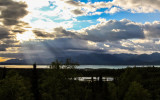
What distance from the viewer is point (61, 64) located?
123 feet

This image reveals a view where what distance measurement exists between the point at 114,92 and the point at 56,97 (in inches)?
425

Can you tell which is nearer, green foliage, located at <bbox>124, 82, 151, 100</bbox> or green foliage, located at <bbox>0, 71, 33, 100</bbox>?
green foliage, located at <bbox>124, 82, 151, 100</bbox>

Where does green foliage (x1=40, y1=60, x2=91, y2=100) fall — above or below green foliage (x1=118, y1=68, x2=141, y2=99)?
below

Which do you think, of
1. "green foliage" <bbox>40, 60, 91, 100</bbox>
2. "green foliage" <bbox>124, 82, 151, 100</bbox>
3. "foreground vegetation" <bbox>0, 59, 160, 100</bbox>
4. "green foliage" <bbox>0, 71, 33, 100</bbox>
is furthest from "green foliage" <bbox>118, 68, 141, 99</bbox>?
"green foliage" <bbox>0, 71, 33, 100</bbox>

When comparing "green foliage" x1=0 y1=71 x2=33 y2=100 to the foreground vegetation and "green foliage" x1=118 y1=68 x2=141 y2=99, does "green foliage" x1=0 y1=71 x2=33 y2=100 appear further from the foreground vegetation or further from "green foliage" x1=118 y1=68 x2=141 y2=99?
"green foliage" x1=118 y1=68 x2=141 y2=99

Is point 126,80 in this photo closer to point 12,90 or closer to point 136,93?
point 136,93

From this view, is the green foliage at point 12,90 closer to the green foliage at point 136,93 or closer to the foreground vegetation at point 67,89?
the foreground vegetation at point 67,89

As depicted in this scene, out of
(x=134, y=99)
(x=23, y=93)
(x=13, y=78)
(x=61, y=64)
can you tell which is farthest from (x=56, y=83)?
(x=134, y=99)

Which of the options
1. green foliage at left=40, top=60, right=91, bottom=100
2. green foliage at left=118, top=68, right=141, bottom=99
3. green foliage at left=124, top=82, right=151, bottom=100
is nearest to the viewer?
green foliage at left=124, top=82, right=151, bottom=100

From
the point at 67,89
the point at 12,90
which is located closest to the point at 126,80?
the point at 67,89

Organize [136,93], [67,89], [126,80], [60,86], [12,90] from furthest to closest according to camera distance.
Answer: [60,86] → [67,89] → [12,90] → [126,80] → [136,93]

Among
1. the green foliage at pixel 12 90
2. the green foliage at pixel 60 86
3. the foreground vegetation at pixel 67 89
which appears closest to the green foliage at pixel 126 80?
the foreground vegetation at pixel 67 89

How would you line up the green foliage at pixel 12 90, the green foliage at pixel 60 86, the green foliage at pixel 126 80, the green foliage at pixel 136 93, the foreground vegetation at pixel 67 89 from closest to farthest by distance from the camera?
the green foliage at pixel 136 93
the foreground vegetation at pixel 67 89
the green foliage at pixel 126 80
the green foliage at pixel 60 86
the green foliage at pixel 12 90

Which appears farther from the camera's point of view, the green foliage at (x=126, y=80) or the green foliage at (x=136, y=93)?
the green foliage at (x=126, y=80)
